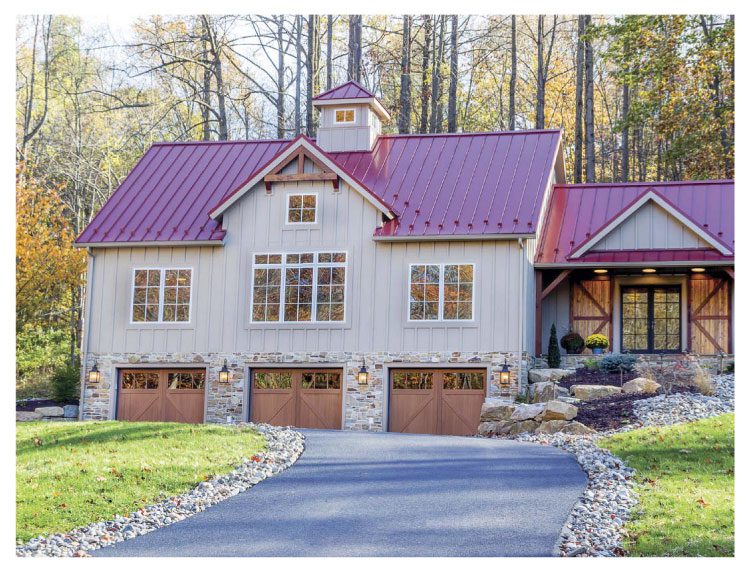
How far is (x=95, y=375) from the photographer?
22.9 m

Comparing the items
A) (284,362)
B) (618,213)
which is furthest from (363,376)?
(618,213)

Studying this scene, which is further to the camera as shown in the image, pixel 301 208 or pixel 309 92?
pixel 309 92

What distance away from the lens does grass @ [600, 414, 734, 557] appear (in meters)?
9.89

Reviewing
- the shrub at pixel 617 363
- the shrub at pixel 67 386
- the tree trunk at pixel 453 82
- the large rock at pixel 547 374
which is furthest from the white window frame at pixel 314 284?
the tree trunk at pixel 453 82

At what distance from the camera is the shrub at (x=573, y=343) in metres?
23.5

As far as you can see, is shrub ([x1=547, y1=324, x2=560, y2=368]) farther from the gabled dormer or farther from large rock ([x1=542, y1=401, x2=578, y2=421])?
the gabled dormer

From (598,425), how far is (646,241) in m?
6.51

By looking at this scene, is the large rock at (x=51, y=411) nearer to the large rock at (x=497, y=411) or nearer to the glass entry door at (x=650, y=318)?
the large rock at (x=497, y=411)

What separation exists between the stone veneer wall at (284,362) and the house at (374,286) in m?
0.04

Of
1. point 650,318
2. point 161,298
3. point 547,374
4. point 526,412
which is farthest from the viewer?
point 650,318

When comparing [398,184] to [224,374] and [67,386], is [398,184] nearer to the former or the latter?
[224,374]

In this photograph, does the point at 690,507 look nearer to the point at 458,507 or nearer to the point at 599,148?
the point at 458,507

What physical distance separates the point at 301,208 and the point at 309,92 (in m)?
11.2
